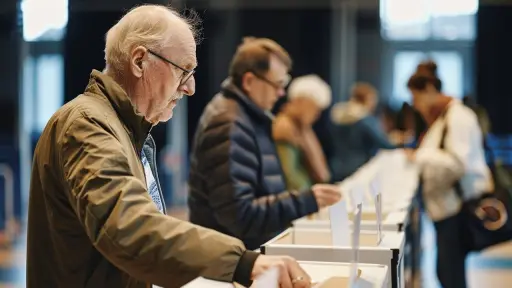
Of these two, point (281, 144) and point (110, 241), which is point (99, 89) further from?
point (281, 144)

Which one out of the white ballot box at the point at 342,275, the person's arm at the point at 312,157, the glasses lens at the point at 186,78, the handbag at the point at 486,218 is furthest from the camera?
the person's arm at the point at 312,157

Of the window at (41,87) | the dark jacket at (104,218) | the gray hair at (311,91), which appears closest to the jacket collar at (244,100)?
the dark jacket at (104,218)

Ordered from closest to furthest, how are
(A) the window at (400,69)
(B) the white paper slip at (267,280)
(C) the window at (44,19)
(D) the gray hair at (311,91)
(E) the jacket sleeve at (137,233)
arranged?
(B) the white paper slip at (267,280)
(E) the jacket sleeve at (137,233)
(D) the gray hair at (311,91)
(C) the window at (44,19)
(A) the window at (400,69)

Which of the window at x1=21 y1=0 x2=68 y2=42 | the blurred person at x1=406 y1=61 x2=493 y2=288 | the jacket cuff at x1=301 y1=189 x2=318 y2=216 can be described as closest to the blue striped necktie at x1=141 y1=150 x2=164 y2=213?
the jacket cuff at x1=301 y1=189 x2=318 y2=216

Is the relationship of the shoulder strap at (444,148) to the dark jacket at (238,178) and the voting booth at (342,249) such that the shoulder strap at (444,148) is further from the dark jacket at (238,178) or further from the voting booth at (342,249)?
the voting booth at (342,249)

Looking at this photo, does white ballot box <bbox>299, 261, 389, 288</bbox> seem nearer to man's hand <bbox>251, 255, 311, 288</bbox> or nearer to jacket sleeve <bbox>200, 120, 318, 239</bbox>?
man's hand <bbox>251, 255, 311, 288</bbox>

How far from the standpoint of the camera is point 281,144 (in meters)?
5.51

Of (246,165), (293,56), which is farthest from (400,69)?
(246,165)

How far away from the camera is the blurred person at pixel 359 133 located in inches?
313

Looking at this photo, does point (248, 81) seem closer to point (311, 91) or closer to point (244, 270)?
point (244, 270)

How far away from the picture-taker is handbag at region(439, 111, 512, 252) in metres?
4.25

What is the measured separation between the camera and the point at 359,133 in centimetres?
796

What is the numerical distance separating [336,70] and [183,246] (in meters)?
9.64

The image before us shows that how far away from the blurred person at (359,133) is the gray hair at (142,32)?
243 inches
